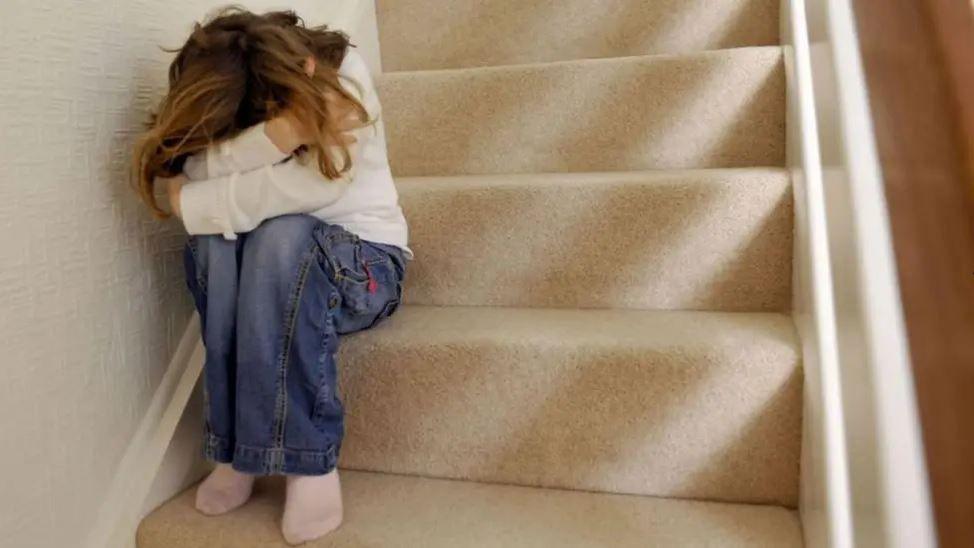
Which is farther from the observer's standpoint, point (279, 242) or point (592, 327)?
point (592, 327)

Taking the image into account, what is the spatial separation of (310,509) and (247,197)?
37cm

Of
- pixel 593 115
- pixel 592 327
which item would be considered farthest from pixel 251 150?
pixel 593 115

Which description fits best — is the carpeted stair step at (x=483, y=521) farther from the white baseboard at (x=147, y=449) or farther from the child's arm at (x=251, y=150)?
the child's arm at (x=251, y=150)

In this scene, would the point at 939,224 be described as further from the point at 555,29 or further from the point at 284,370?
the point at 555,29

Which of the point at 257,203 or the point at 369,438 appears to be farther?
the point at 369,438

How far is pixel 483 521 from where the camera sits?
0.96 metres

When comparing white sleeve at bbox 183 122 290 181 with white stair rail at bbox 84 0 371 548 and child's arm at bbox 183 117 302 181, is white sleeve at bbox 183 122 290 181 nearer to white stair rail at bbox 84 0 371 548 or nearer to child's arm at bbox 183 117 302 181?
child's arm at bbox 183 117 302 181

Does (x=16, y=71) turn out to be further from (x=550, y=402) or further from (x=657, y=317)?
(x=657, y=317)

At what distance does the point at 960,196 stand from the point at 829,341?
407 millimetres

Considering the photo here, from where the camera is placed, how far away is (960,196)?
448 mm

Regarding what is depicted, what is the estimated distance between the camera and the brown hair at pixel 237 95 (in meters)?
0.96

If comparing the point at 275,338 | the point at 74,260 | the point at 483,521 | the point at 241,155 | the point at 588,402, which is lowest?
the point at 483,521

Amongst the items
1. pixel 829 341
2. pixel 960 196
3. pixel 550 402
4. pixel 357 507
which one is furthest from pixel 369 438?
pixel 960 196

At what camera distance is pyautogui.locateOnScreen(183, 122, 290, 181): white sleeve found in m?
0.99
